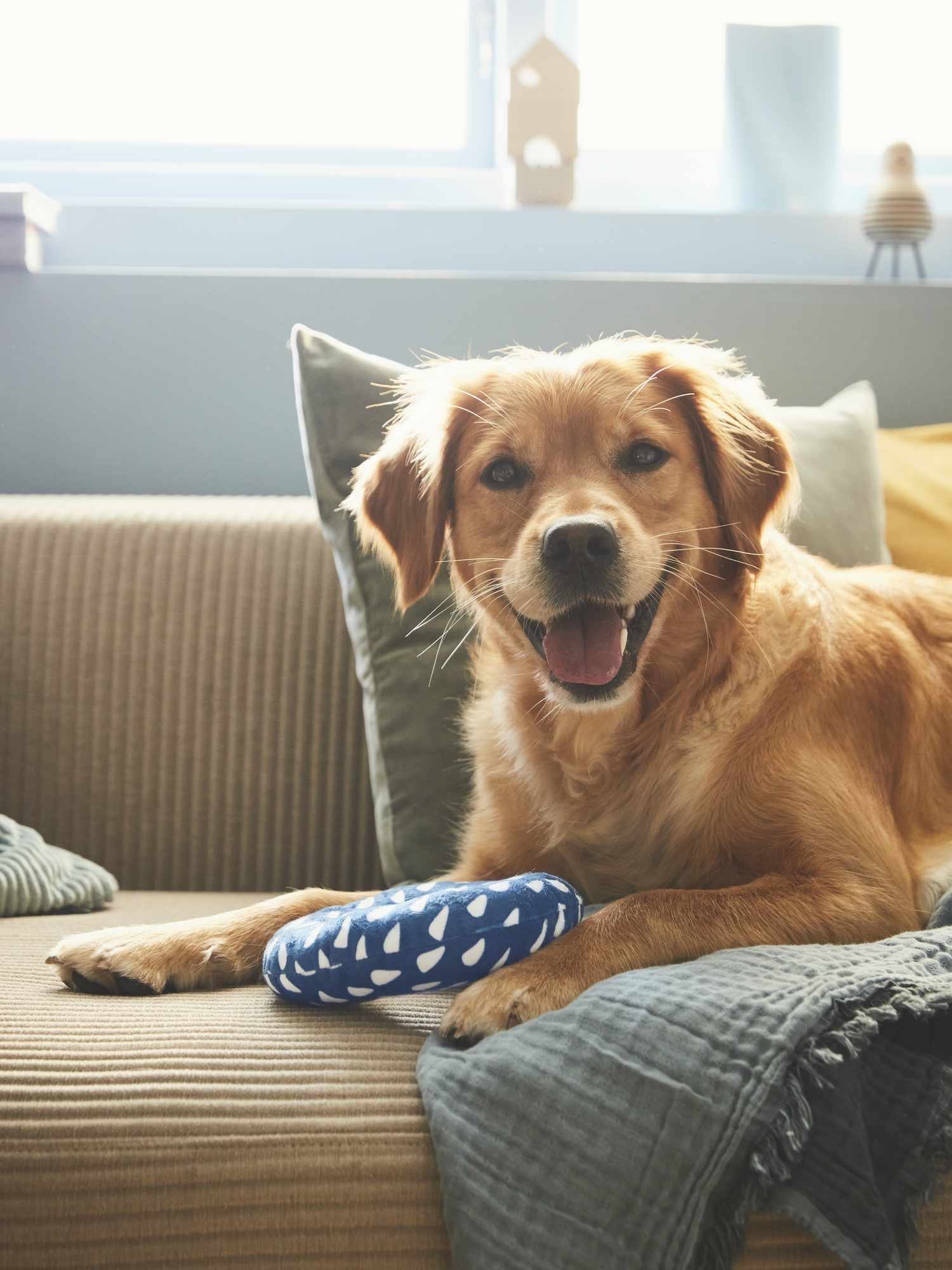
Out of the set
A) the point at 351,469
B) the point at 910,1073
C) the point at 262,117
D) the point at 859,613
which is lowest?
the point at 910,1073

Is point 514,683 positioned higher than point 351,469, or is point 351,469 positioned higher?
point 351,469

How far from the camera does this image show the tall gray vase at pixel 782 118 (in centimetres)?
241

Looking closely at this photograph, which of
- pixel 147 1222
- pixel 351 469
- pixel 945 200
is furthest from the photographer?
pixel 945 200

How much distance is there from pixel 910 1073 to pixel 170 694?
4.36ft

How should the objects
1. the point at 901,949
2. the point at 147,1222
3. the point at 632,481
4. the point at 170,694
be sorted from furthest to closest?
1. the point at 170,694
2. the point at 632,481
3. the point at 901,949
4. the point at 147,1222

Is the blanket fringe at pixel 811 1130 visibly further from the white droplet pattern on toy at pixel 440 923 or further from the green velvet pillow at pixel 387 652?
the green velvet pillow at pixel 387 652

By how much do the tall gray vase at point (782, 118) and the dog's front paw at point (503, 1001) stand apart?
194 cm

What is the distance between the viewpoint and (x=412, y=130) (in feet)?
8.89

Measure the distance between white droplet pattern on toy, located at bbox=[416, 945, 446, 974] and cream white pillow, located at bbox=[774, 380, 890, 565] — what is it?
1.01 m

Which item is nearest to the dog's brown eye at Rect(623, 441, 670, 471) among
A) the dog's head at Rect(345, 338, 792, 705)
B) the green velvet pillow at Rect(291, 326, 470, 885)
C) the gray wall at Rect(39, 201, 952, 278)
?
the dog's head at Rect(345, 338, 792, 705)

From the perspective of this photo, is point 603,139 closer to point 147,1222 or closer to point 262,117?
point 262,117

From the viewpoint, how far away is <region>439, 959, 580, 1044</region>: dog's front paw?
3.11ft

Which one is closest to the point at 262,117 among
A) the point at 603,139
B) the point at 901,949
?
the point at 603,139

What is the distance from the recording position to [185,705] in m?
1.87
